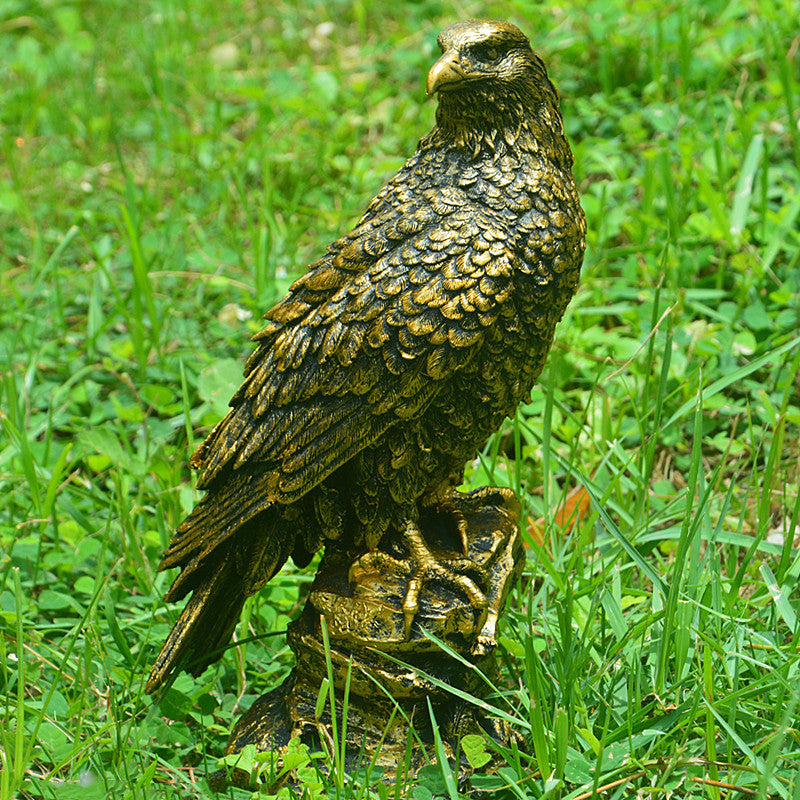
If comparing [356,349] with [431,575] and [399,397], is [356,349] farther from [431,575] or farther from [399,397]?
[431,575]

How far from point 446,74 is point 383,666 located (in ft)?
3.94

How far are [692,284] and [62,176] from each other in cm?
305

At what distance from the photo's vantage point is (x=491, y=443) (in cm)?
309

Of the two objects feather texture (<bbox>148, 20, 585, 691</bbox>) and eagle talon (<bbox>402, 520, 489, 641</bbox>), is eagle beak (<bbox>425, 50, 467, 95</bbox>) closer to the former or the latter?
feather texture (<bbox>148, 20, 585, 691</bbox>)

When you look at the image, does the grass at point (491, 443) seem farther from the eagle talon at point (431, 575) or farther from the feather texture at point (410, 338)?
the feather texture at point (410, 338)

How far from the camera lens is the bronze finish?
1.90 meters

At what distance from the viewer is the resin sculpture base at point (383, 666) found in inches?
79.9

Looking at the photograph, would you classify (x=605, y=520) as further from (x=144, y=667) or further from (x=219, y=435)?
(x=144, y=667)

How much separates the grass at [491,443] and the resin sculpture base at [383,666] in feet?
0.26

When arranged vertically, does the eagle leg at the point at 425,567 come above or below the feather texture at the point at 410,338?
below

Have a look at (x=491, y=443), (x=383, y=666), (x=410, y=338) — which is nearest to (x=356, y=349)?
(x=410, y=338)

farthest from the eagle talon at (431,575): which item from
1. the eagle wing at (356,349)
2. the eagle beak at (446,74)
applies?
the eagle beak at (446,74)

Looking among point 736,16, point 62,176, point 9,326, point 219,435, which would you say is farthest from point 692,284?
point 62,176

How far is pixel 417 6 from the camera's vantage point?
5.52 meters
